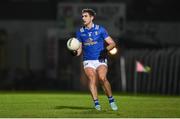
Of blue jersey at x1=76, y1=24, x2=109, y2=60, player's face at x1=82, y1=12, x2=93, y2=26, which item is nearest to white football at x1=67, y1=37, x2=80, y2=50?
blue jersey at x1=76, y1=24, x2=109, y2=60

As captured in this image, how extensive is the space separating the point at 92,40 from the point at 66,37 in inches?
1125

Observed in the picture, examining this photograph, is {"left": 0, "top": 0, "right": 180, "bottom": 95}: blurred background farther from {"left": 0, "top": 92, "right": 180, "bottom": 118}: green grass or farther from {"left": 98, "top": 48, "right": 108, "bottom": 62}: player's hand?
{"left": 98, "top": 48, "right": 108, "bottom": 62}: player's hand

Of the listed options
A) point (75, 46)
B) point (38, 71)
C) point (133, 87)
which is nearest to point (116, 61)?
point (133, 87)

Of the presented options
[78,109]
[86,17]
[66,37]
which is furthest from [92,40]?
[66,37]

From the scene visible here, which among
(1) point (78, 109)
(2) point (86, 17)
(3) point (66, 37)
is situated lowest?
(3) point (66, 37)

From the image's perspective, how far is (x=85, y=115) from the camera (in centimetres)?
1739

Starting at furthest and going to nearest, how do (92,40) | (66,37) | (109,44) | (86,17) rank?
(66,37), (92,40), (109,44), (86,17)

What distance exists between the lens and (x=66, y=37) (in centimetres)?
4766

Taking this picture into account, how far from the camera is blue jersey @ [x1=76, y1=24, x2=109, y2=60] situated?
62.5ft

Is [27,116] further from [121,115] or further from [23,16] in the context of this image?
[23,16]

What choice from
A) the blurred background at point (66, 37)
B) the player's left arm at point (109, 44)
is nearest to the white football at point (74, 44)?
the player's left arm at point (109, 44)

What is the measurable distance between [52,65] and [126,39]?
5.37 meters

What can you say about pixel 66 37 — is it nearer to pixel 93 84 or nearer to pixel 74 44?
pixel 74 44

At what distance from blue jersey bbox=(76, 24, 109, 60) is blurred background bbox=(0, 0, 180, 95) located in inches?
957
